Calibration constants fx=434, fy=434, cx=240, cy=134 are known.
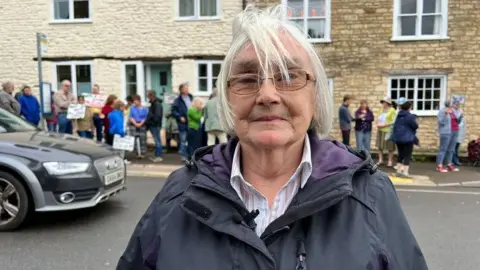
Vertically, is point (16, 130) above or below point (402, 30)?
below

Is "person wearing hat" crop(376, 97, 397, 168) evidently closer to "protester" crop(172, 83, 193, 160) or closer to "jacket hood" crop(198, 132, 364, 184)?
"protester" crop(172, 83, 193, 160)

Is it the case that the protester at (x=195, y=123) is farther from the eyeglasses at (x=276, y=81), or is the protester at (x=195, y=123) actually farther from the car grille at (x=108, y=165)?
the eyeglasses at (x=276, y=81)

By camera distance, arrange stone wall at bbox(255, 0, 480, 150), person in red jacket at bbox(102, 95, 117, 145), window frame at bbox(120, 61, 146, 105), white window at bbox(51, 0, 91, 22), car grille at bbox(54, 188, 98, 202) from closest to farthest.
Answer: car grille at bbox(54, 188, 98, 202) → person in red jacket at bbox(102, 95, 117, 145) → stone wall at bbox(255, 0, 480, 150) → window frame at bbox(120, 61, 146, 105) → white window at bbox(51, 0, 91, 22)

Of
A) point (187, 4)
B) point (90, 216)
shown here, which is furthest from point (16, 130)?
point (187, 4)

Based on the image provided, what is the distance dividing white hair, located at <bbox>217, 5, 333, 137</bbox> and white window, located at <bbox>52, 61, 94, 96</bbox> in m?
14.7

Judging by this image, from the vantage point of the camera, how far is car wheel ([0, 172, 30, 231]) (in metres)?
5.21

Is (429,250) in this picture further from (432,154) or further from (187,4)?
(187,4)

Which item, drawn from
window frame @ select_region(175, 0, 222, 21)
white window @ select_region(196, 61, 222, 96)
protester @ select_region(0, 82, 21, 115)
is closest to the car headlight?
protester @ select_region(0, 82, 21, 115)

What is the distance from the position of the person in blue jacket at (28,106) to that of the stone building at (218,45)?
3.21 m

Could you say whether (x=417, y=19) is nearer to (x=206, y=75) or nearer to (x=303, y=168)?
(x=206, y=75)

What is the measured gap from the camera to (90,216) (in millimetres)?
5934

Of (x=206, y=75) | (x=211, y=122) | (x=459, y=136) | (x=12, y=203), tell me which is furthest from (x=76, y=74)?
(x=459, y=136)

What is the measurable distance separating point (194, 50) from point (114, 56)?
9.27 feet

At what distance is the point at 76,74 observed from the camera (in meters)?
15.4
